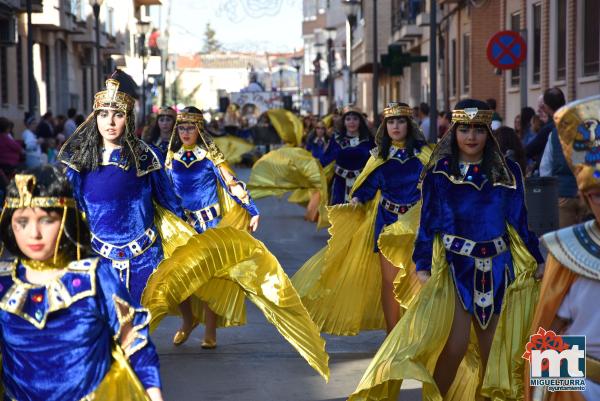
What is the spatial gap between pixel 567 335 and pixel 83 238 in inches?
68.3

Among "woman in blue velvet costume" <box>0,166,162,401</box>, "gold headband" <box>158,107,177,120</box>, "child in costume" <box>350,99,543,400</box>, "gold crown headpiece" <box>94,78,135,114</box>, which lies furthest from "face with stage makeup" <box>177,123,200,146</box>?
"woman in blue velvet costume" <box>0,166,162,401</box>

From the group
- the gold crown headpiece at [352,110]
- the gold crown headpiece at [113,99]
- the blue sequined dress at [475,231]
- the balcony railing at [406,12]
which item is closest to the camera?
the blue sequined dress at [475,231]

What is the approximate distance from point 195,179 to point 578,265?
654cm

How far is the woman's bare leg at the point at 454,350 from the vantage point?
655 centimetres

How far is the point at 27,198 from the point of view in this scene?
4.29 m

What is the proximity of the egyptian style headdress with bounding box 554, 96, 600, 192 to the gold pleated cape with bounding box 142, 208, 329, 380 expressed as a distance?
8.91 feet

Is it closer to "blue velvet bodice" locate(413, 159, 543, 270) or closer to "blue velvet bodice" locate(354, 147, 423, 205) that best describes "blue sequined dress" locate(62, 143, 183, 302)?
"blue velvet bodice" locate(413, 159, 543, 270)

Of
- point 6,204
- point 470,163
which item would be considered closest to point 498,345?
point 470,163

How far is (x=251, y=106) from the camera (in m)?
59.1

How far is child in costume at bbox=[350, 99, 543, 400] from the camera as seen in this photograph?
6461 millimetres

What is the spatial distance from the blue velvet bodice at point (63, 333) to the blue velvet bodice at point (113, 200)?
2695 mm

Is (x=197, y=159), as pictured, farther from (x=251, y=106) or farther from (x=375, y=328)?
(x=251, y=106)

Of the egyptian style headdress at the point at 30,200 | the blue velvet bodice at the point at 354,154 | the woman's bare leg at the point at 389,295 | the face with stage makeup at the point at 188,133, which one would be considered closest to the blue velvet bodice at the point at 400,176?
the woman's bare leg at the point at 389,295

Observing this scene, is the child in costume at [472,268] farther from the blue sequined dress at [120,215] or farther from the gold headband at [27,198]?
the gold headband at [27,198]
